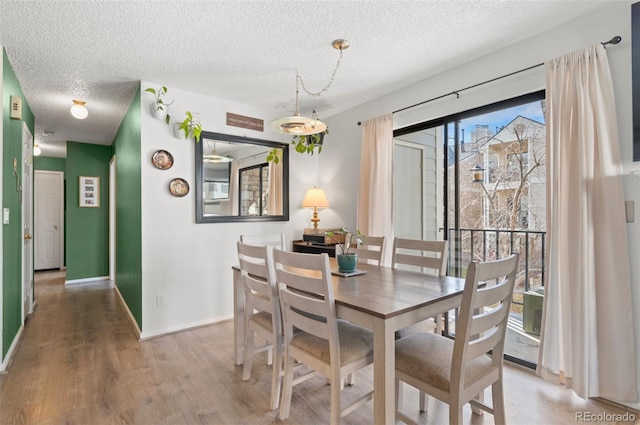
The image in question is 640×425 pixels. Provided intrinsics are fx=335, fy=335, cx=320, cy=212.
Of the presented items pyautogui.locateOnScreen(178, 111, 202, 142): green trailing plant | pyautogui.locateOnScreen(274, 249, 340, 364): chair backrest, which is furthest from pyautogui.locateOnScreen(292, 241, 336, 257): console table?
pyautogui.locateOnScreen(274, 249, 340, 364): chair backrest

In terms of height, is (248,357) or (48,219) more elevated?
(48,219)

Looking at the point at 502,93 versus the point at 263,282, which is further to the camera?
the point at 502,93

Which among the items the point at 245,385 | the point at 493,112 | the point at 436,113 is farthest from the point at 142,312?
the point at 493,112

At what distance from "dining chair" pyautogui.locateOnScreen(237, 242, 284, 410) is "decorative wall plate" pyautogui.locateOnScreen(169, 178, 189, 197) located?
1492 mm

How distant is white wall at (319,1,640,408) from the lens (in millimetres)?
2006

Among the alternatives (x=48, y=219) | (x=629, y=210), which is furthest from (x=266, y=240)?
(x=48, y=219)

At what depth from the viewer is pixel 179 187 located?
3.39 metres

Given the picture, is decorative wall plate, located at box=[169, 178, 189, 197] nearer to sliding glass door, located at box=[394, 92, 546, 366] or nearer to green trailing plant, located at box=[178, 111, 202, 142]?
green trailing plant, located at box=[178, 111, 202, 142]

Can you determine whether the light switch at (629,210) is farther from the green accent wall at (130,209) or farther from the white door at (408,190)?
the green accent wall at (130,209)

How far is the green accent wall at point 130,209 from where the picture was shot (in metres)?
3.29

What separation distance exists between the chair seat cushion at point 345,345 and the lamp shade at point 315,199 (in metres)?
2.28

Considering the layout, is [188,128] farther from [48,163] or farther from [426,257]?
[48,163]

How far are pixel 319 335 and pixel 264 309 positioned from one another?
58 centimetres

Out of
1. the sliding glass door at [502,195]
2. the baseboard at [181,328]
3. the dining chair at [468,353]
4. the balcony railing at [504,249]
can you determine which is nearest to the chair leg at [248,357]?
the dining chair at [468,353]
